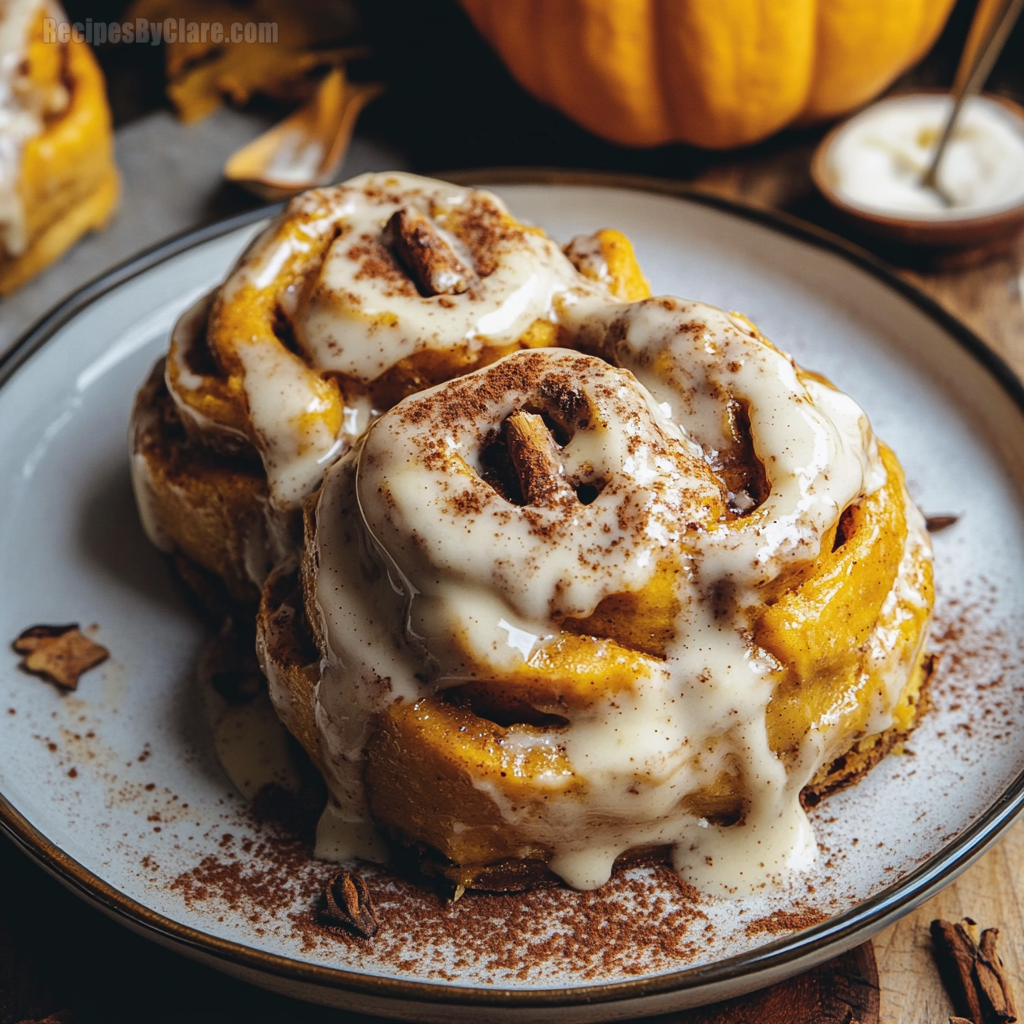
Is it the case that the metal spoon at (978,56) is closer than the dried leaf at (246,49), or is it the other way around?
the metal spoon at (978,56)

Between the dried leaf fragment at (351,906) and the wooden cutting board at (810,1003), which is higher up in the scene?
the dried leaf fragment at (351,906)

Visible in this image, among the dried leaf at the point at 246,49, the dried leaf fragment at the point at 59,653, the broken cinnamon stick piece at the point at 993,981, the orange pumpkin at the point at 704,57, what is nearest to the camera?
the broken cinnamon stick piece at the point at 993,981

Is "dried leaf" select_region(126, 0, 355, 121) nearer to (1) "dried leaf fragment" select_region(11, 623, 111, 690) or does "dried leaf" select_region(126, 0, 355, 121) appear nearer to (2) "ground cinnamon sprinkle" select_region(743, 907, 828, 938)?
(1) "dried leaf fragment" select_region(11, 623, 111, 690)

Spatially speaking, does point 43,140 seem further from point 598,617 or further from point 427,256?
point 598,617

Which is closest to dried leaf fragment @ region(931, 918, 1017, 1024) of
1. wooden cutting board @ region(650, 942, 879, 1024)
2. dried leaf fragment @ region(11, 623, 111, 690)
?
wooden cutting board @ region(650, 942, 879, 1024)

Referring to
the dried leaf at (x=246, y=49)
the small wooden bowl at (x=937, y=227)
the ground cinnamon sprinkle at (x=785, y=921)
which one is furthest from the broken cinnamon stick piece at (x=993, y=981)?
the dried leaf at (x=246, y=49)

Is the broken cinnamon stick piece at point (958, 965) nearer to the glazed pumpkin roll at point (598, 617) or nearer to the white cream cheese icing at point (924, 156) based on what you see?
the glazed pumpkin roll at point (598, 617)

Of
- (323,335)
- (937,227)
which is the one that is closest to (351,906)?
(323,335)

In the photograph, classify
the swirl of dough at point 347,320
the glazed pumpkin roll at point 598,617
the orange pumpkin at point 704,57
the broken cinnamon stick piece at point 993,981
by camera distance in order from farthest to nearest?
1. the orange pumpkin at point 704,57
2. the swirl of dough at point 347,320
3. the broken cinnamon stick piece at point 993,981
4. the glazed pumpkin roll at point 598,617
